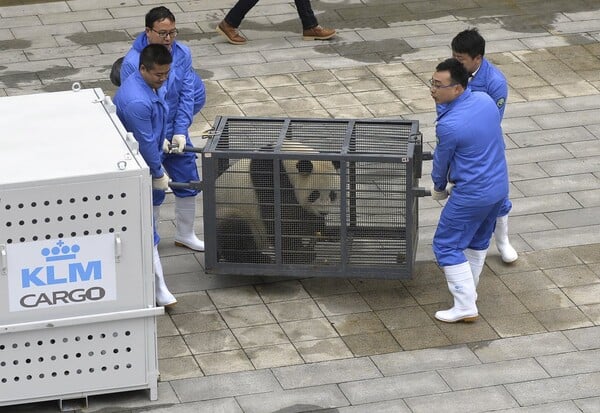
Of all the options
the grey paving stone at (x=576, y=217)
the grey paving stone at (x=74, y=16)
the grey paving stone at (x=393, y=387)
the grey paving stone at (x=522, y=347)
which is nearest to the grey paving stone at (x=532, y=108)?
the grey paving stone at (x=576, y=217)

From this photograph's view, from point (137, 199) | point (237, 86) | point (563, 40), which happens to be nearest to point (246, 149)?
point (137, 199)

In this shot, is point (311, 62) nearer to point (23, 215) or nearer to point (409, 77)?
point (409, 77)

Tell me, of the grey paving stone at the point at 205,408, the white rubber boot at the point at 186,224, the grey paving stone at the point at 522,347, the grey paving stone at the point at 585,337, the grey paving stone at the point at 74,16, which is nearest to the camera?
the grey paving stone at the point at 205,408

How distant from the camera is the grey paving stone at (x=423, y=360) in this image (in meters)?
8.20

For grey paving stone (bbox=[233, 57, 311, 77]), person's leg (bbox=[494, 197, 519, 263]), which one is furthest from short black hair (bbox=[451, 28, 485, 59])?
grey paving stone (bbox=[233, 57, 311, 77])

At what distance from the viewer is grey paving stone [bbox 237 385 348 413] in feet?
25.5

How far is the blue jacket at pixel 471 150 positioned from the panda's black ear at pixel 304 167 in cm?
82

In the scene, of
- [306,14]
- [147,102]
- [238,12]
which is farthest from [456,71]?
[238,12]

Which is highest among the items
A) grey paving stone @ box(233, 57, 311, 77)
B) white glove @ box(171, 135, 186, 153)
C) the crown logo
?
the crown logo

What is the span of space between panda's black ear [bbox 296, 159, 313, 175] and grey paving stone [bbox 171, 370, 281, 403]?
1357mm

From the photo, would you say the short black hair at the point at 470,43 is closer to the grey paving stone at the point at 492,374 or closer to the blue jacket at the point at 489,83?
the blue jacket at the point at 489,83

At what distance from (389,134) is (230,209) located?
1.15 metres

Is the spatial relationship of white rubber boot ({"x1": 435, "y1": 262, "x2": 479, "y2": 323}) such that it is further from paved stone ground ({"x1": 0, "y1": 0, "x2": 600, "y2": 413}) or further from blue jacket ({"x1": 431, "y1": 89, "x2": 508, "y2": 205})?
blue jacket ({"x1": 431, "y1": 89, "x2": 508, "y2": 205})

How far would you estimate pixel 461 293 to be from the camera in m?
8.62
